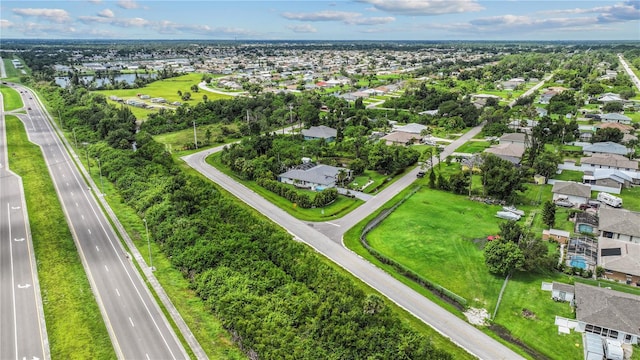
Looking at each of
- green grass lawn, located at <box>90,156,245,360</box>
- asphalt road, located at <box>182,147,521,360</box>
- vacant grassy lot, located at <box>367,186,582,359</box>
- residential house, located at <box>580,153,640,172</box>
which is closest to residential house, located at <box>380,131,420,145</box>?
vacant grassy lot, located at <box>367,186,582,359</box>

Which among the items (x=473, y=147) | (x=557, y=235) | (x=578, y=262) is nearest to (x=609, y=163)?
(x=473, y=147)

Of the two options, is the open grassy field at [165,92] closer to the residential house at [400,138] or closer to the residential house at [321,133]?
the residential house at [321,133]

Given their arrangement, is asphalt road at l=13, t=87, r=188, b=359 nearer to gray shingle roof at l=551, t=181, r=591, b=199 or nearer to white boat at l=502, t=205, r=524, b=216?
white boat at l=502, t=205, r=524, b=216

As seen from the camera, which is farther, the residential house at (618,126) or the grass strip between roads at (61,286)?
the residential house at (618,126)

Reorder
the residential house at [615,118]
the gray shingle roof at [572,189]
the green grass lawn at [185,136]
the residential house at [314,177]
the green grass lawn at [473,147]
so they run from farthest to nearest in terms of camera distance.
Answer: the residential house at [615,118] → the green grass lawn at [185,136] → the green grass lawn at [473,147] → the residential house at [314,177] → the gray shingle roof at [572,189]

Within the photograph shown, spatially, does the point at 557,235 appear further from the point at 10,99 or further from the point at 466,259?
the point at 10,99

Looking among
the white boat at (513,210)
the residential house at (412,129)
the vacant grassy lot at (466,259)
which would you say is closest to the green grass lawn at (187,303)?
the vacant grassy lot at (466,259)
